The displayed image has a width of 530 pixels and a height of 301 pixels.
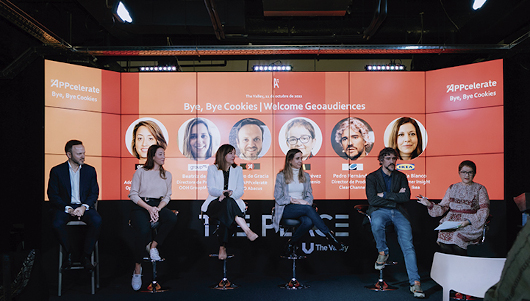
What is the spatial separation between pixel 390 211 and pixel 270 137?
2.07 metres

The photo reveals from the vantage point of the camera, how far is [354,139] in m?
5.92

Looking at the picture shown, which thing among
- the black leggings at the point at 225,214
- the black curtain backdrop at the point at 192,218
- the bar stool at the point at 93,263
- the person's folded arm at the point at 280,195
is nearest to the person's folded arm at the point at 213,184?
the black leggings at the point at 225,214

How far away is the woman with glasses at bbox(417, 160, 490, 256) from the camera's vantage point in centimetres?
442

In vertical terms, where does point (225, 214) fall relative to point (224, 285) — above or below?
above

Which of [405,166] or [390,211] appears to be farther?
[405,166]

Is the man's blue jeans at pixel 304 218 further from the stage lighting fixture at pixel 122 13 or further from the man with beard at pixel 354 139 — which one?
the stage lighting fixture at pixel 122 13

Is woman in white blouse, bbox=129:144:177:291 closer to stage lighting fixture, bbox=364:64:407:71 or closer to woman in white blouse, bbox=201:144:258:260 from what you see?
woman in white blouse, bbox=201:144:258:260

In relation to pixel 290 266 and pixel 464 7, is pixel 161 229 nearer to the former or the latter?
pixel 290 266

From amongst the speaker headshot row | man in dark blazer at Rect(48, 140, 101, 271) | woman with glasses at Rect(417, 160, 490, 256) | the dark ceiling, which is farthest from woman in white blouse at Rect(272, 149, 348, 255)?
man in dark blazer at Rect(48, 140, 101, 271)

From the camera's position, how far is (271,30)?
651 centimetres

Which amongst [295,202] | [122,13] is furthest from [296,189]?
[122,13]

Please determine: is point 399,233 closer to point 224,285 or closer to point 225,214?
point 225,214

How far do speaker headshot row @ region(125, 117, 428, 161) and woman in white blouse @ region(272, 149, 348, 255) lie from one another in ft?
Result: 3.38

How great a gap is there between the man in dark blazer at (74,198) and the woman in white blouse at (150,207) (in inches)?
18.4
